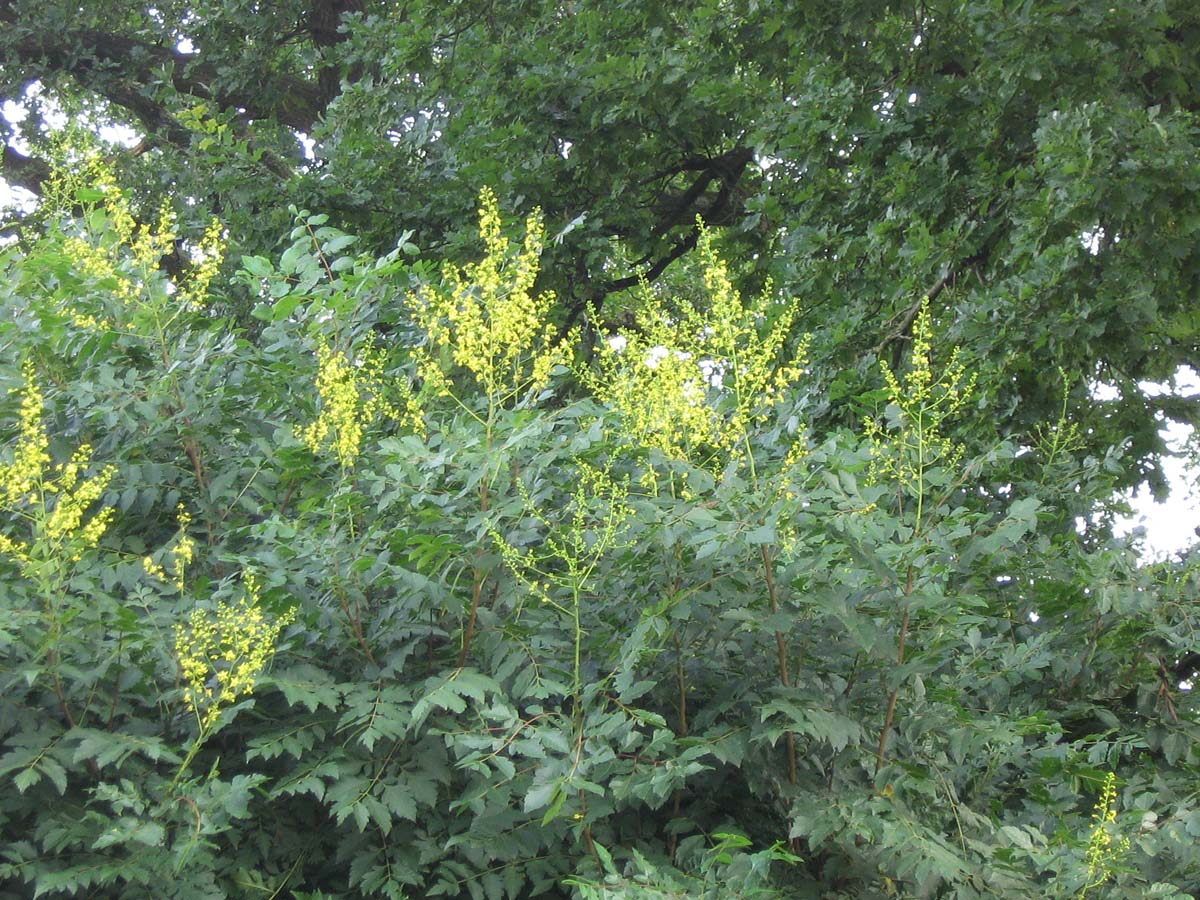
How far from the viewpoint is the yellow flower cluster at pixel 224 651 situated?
259 cm

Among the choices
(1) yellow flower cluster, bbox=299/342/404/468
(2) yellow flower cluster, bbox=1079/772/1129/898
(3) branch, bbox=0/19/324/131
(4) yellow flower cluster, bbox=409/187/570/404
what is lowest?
(2) yellow flower cluster, bbox=1079/772/1129/898

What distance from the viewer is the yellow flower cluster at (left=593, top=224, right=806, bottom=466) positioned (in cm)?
298

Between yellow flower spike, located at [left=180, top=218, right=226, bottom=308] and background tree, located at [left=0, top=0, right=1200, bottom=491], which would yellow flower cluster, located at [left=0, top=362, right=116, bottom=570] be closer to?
yellow flower spike, located at [left=180, top=218, right=226, bottom=308]

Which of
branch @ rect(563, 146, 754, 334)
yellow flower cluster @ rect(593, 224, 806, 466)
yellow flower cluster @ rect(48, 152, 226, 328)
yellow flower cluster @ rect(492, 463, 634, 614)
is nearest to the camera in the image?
yellow flower cluster @ rect(492, 463, 634, 614)

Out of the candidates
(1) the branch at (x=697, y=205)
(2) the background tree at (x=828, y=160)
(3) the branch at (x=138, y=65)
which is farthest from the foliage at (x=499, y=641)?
(3) the branch at (x=138, y=65)

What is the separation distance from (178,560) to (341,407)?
18.5 inches

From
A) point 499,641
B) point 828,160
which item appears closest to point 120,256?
point 499,641

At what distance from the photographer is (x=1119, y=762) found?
385cm

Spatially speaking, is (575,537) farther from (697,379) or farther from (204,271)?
(204,271)

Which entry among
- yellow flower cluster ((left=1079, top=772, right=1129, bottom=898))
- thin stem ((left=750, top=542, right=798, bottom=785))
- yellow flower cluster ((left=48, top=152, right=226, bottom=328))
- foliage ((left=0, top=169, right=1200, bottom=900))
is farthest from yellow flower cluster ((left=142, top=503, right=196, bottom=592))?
yellow flower cluster ((left=1079, top=772, right=1129, bottom=898))

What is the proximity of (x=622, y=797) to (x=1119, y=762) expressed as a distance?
1873 millimetres

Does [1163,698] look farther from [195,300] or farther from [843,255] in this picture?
[843,255]

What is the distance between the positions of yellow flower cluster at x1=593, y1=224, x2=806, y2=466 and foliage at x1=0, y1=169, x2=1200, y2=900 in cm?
2

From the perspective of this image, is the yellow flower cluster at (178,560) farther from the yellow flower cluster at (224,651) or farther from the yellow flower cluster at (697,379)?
the yellow flower cluster at (697,379)
